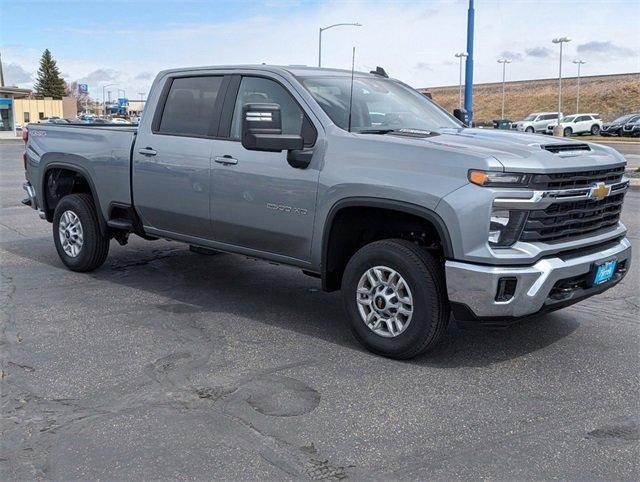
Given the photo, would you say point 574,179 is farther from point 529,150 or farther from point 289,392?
point 289,392

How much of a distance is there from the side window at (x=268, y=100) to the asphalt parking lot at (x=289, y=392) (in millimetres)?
1536

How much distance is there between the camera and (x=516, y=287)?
4.23m

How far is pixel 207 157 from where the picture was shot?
5730 mm

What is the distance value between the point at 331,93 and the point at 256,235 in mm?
1236

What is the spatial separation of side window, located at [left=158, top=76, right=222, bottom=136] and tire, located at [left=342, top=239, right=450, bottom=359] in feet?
6.45

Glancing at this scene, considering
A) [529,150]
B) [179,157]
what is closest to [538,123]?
[179,157]

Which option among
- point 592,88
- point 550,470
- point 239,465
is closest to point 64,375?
point 239,465

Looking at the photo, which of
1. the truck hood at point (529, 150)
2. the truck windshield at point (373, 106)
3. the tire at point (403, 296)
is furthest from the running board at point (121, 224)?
the truck hood at point (529, 150)

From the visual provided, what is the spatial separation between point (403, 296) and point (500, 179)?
3.31ft

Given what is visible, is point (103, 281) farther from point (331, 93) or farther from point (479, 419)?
point (479, 419)

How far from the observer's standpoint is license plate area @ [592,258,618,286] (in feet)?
15.2

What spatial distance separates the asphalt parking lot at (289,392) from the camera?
11.1ft

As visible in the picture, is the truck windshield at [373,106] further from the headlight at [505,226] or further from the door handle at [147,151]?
the door handle at [147,151]

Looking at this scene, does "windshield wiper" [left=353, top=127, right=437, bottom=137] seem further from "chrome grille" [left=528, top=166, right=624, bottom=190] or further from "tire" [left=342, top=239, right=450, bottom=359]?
"chrome grille" [left=528, top=166, right=624, bottom=190]
